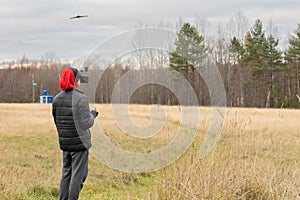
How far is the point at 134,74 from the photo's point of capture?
11.6 m

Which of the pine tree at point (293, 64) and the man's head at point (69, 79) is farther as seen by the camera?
the pine tree at point (293, 64)

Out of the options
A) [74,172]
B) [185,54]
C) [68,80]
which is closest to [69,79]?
[68,80]

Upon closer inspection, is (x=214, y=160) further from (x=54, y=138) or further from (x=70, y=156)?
(x=54, y=138)

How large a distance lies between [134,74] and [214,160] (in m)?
6.22

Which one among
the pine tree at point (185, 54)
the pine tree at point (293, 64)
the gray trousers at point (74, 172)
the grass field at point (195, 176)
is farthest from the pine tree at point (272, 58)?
the gray trousers at point (74, 172)

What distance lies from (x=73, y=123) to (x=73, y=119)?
6 centimetres

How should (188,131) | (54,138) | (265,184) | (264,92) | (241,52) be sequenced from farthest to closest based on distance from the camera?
1. (241,52)
2. (264,92)
3. (54,138)
4. (188,131)
5. (265,184)

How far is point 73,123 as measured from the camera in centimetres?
572

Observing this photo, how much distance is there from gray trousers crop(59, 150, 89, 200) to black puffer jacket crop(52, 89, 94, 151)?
0.13 metres

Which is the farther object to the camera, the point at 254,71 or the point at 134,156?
the point at 254,71

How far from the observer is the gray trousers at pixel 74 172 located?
5.84 m

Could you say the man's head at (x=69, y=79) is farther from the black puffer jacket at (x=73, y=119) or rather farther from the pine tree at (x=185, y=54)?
the pine tree at (x=185, y=54)

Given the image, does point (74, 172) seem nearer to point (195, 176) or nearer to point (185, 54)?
point (195, 176)

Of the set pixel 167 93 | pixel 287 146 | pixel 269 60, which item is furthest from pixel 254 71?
pixel 287 146
